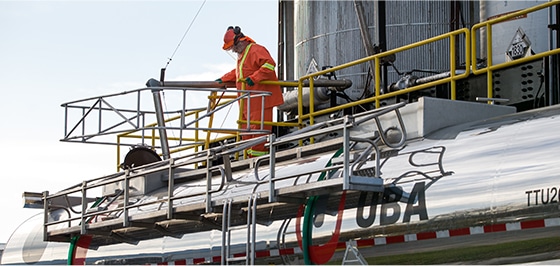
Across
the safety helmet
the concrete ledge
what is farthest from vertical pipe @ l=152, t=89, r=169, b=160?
the concrete ledge

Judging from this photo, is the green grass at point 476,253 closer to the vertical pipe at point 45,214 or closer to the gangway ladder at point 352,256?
the gangway ladder at point 352,256

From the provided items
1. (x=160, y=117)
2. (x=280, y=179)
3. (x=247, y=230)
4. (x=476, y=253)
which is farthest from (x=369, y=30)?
(x=476, y=253)

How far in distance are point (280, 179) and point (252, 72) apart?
573cm

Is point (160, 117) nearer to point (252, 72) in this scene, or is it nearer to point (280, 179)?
point (252, 72)

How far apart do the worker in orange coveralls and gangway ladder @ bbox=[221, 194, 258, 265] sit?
3942mm

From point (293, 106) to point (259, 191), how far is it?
6124 millimetres

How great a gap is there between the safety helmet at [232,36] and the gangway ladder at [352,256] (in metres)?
6.65

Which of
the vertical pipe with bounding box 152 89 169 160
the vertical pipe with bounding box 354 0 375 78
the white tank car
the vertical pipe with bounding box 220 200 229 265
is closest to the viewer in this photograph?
the white tank car

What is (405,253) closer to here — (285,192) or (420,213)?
(420,213)

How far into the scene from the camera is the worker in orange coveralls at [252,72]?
49.3 feet

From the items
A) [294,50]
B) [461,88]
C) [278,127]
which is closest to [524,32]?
[461,88]

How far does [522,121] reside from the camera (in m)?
Answer: 9.10

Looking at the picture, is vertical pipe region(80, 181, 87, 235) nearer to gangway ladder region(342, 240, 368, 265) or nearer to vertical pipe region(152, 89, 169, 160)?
vertical pipe region(152, 89, 169, 160)

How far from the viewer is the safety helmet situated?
15.5m
